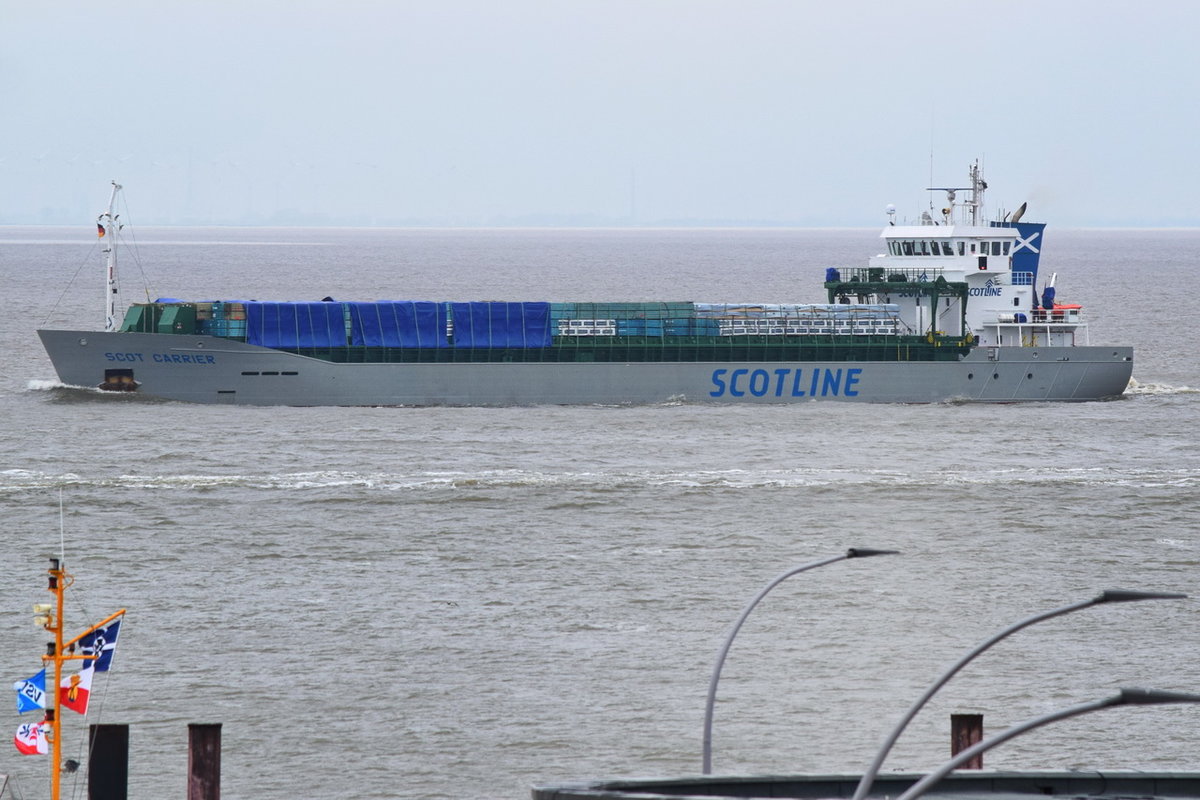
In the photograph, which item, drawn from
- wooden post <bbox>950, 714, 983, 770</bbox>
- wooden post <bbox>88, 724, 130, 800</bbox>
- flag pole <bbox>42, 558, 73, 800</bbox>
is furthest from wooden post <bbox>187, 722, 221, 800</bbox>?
wooden post <bbox>950, 714, 983, 770</bbox>

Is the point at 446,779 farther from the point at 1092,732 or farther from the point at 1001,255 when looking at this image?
the point at 1001,255

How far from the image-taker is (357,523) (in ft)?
145

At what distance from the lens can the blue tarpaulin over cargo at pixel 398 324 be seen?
221 ft

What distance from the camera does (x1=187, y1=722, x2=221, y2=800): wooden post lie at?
21.7m

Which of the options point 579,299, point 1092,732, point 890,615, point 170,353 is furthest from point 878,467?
point 579,299

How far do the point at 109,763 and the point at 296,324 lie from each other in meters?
45.3

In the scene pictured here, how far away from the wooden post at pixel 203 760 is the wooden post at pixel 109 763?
100 cm

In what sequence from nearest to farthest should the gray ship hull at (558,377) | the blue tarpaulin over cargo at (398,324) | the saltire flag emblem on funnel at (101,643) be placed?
the saltire flag emblem on funnel at (101,643) → the gray ship hull at (558,377) → the blue tarpaulin over cargo at (398,324)

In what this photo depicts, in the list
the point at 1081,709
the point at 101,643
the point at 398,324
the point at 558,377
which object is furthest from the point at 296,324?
the point at 1081,709

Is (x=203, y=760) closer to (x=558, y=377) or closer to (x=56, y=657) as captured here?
(x=56, y=657)

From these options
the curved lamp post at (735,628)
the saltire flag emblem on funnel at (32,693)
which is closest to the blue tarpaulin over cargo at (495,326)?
the saltire flag emblem on funnel at (32,693)

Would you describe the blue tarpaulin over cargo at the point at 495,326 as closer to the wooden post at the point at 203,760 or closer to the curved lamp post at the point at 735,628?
the wooden post at the point at 203,760

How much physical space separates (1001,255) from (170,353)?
3685 centimetres

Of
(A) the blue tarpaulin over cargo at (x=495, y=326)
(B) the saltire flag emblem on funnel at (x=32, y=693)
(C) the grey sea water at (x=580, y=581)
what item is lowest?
(C) the grey sea water at (x=580, y=581)
